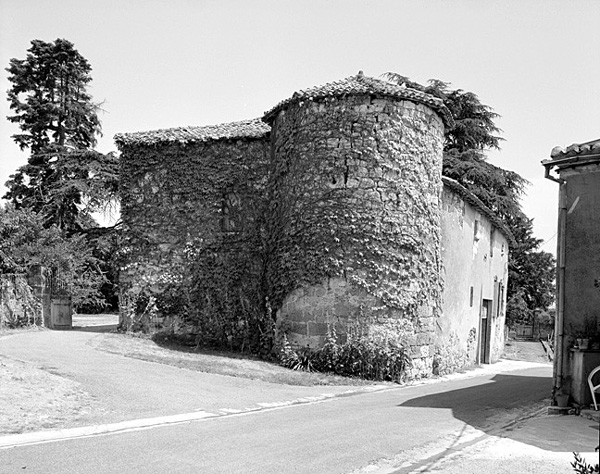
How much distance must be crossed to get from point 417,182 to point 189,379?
8.24 m

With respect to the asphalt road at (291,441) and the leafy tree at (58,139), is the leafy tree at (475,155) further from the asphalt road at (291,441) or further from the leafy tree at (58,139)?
the asphalt road at (291,441)

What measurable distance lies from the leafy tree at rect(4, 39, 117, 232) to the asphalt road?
2421cm

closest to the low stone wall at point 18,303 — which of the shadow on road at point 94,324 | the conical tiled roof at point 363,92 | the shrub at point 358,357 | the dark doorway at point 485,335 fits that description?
the shadow on road at point 94,324

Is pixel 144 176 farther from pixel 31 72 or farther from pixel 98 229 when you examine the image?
pixel 31 72

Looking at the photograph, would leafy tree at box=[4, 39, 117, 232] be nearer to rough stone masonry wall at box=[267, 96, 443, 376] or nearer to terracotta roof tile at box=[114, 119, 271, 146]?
terracotta roof tile at box=[114, 119, 271, 146]

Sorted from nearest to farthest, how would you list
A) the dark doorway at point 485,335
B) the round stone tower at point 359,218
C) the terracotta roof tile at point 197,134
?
the round stone tower at point 359,218 → the terracotta roof tile at point 197,134 → the dark doorway at point 485,335

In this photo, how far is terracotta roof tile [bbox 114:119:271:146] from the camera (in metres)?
19.5

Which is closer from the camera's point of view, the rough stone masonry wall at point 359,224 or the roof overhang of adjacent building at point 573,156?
the roof overhang of adjacent building at point 573,156

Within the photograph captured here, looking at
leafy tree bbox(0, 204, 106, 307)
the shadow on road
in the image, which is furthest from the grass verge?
leafy tree bbox(0, 204, 106, 307)

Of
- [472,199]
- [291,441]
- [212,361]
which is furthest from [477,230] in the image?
[291,441]

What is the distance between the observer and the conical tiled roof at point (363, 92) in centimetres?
1636

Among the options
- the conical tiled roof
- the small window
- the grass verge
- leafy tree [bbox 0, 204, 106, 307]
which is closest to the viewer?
the grass verge

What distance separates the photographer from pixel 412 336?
16.1m

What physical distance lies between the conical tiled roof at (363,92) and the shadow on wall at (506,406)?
781 centimetres
